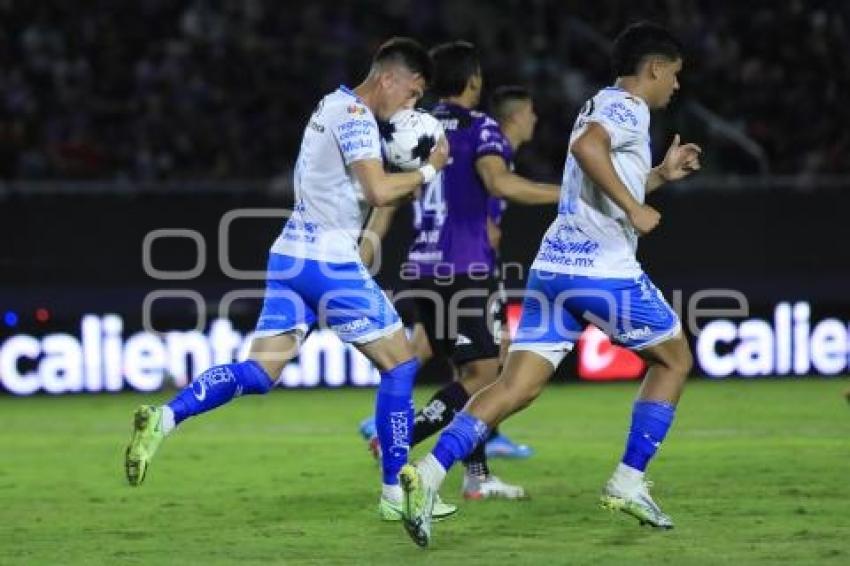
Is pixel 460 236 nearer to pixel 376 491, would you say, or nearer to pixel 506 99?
pixel 506 99

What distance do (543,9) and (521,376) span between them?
576 inches

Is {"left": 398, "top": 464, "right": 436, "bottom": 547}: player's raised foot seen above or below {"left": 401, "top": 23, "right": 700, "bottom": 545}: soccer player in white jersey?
below

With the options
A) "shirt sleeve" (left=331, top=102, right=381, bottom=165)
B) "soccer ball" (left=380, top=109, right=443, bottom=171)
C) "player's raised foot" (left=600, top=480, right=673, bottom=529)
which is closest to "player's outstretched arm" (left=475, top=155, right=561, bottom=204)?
"soccer ball" (left=380, top=109, right=443, bottom=171)

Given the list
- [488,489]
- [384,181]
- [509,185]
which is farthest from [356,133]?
[488,489]

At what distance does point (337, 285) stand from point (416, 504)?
1328 millimetres

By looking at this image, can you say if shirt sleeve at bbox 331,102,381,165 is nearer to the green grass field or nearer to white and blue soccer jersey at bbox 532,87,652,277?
white and blue soccer jersey at bbox 532,87,652,277

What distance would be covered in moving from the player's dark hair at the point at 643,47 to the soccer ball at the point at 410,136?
1.00 m

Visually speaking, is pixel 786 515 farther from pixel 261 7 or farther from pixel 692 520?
pixel 261 7

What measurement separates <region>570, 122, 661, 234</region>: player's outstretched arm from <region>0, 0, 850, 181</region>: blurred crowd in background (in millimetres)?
10902

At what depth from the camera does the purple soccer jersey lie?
32.5 feet

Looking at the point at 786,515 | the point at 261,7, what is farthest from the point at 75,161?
the point at 786,515

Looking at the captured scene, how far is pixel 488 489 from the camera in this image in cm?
962

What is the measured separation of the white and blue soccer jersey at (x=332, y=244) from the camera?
8.48 m

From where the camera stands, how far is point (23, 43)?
19.7m
